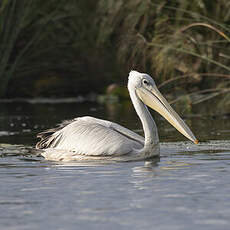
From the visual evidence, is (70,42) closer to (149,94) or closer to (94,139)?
(149,94)

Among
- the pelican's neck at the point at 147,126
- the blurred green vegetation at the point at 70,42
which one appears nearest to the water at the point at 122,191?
the pelican's neck at the point at 147,126

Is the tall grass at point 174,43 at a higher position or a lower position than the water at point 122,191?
higher

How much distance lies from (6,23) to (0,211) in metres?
15.7

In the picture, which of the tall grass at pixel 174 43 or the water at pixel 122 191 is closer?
the water at pixel 122 191

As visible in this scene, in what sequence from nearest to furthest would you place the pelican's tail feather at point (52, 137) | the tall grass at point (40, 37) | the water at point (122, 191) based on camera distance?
the water at point (122, 191) → the pelican's tail feather at point (52, 137) → the tall grass at point (40, 37)

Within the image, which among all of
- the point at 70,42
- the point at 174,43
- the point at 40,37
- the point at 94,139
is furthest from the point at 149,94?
the point at 70,42


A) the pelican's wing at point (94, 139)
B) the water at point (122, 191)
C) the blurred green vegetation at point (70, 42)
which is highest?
the blurred green vegetation at point (70, 42)

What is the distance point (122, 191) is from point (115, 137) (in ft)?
6.60

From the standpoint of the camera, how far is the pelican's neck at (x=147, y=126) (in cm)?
820

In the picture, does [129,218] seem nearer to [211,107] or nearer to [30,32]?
[211,107]

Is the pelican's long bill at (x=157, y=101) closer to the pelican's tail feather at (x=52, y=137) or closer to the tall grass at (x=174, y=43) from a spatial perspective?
the pelican's tail feather at (x=52, y=137)

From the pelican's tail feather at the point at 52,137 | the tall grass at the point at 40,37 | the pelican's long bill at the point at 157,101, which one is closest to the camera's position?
the pelican's long bill at the point at 157,101

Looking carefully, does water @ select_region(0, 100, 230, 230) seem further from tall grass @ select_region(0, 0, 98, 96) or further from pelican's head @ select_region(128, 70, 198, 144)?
tall grass @ select_region(0, 0, 98, 96)

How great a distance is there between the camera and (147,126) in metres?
8.43
